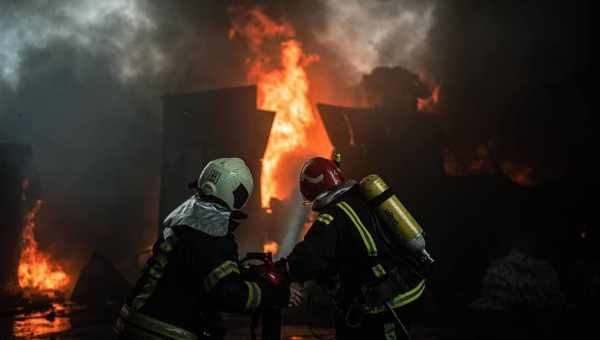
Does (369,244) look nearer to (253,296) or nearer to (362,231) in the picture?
Answer: (362,231)

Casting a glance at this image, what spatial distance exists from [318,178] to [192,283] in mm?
1668

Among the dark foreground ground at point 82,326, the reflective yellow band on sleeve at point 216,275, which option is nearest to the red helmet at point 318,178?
the reflective yellow band on sleeve at point 216,275

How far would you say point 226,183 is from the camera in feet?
13.4

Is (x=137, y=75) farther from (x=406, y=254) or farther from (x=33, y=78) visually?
(x=406, y=254)

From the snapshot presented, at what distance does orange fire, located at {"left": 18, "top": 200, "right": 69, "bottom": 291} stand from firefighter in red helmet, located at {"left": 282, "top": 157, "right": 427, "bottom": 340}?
19.2 m

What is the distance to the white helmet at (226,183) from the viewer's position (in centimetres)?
406

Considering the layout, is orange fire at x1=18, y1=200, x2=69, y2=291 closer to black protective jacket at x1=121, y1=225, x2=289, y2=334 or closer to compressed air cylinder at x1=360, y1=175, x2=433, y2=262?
black protective jacket at x1=121, y1=225, x2=289, y2=334

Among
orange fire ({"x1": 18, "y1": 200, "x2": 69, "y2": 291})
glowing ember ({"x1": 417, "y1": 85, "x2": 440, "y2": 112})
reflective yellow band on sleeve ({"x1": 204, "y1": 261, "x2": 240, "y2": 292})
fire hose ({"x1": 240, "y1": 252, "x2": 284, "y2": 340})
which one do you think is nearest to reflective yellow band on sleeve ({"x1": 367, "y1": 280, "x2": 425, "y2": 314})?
fire hose ({"x1": 240, "y1": 252, "x2": 284, "y2": 340})

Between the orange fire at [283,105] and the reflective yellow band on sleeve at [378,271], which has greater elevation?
the orange fire at [283,105]

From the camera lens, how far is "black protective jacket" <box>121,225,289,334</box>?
3619mm

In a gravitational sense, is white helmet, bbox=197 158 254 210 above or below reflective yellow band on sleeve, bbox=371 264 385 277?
above

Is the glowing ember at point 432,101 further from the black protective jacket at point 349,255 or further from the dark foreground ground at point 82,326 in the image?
the black protective jacket at point 349,255

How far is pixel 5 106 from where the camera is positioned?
2570 cm

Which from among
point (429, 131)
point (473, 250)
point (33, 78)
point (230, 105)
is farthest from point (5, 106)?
point (473, 250)
